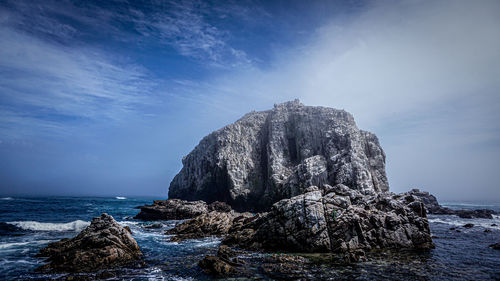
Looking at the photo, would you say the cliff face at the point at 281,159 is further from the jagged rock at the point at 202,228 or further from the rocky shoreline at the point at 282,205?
the jagged rock at the point at 202,228

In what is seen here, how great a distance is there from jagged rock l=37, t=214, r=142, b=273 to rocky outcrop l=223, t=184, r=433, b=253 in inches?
431

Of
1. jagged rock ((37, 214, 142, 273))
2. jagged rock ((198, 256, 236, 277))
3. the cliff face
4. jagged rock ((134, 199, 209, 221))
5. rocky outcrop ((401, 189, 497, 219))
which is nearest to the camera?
jagged rock ((198, 256, 236, 277))

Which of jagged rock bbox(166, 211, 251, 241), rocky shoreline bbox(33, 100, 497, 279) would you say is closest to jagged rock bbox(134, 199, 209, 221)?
rocky shoreline bbox(33, 100, 497, 279)

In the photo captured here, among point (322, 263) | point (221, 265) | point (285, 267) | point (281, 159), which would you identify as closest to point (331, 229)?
point (322, 263)

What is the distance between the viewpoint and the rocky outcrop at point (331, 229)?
21.9 m

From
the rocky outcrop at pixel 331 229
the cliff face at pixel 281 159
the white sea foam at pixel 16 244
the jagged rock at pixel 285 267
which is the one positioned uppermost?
the cliff face at pixel 281 159

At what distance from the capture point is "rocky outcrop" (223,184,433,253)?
21872 mm

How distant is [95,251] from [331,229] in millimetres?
20652

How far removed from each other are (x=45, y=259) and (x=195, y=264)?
12.5 metres

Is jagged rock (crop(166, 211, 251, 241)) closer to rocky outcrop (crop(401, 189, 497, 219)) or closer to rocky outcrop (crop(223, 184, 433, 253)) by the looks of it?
rocky outcrop (crop(223, 184, 433, 253))

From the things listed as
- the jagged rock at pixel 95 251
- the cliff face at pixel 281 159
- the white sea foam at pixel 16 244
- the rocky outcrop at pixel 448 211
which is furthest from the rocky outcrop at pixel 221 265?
the rocky outcrop at pixel 448 211

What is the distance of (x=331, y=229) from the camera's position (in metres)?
22.4

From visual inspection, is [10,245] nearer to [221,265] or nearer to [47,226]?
[47,226]

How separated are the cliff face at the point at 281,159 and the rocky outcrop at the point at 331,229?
30.3 metres
